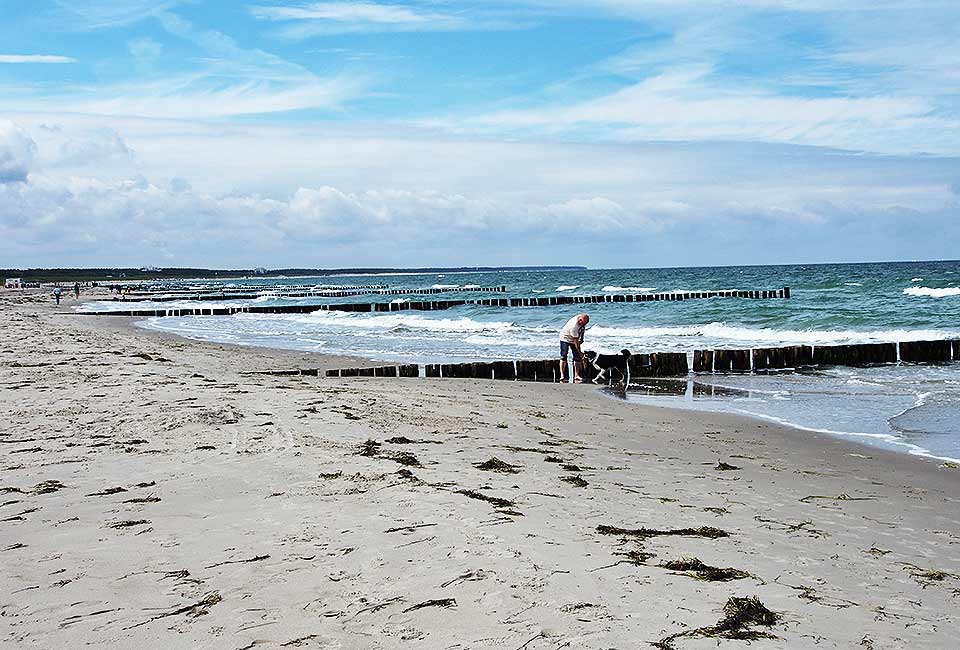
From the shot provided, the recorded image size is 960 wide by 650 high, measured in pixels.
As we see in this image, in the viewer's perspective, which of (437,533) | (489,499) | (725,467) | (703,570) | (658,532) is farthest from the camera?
(725,467)

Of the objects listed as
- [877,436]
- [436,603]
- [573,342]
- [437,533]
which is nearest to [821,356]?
[573,342]

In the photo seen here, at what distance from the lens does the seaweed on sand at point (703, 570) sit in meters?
4.66

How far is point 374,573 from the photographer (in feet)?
15.0

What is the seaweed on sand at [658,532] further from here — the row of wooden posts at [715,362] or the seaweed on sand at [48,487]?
the row of wooden posts at [715,362]

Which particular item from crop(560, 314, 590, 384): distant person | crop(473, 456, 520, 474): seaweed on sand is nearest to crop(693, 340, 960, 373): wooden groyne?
crop(560, 314, 590, 384): distant person

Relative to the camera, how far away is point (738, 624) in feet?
13.2

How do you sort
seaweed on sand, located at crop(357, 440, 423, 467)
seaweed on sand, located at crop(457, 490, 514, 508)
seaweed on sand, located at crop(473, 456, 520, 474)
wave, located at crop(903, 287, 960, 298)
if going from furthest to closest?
wave, located at crop(903, 287, 960, 298), seaweed on sand, located at crop(357, 440, 423, 467), seaweed on sand, located at crop(473, 456, 520, 474), seaweed on sand, located at crop(457, 490, 514, 508)

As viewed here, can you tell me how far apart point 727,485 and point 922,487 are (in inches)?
73.3

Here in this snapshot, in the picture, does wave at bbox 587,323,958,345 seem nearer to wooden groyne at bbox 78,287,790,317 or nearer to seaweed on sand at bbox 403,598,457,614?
wooden groyne at bbox 78,287,790,317

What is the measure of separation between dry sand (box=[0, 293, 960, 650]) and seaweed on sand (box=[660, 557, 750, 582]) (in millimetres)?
59

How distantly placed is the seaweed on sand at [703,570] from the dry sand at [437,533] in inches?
2.3

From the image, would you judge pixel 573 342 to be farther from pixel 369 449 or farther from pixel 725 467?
pixel 369 449

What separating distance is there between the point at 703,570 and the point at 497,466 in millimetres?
3082

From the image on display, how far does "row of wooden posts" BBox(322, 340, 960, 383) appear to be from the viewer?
17781 mm
